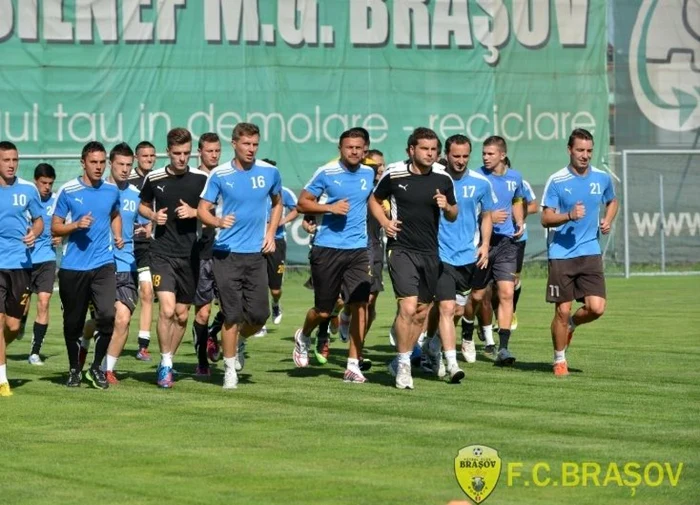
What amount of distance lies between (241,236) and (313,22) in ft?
62.5

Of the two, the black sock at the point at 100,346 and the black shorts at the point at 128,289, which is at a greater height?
the black shorts at the point at 128,289

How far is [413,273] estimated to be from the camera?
14336 mm

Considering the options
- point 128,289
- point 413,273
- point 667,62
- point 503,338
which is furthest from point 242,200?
point 667,62

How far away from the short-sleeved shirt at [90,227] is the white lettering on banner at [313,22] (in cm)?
1708

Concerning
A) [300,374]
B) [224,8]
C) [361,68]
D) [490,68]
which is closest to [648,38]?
[490,68]

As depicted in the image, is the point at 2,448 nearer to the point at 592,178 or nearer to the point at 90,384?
the point at 90,384

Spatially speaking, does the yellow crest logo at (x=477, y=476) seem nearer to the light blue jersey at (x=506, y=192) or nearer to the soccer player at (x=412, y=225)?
the soccer player at (x=412, y=225)

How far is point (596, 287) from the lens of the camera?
1549cm

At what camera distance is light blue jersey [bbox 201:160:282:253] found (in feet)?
47.2

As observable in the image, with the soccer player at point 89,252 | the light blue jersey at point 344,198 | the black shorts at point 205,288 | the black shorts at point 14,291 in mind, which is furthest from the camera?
the black shorts at point 205,288

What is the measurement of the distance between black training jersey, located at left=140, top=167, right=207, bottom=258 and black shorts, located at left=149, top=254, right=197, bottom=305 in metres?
0.06

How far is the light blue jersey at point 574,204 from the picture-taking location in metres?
15.5

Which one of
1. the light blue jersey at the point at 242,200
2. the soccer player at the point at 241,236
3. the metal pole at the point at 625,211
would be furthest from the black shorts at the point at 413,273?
the metal pole at the point at 625,211

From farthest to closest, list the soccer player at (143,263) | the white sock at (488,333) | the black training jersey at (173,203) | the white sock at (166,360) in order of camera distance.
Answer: the white sock at (488,333) → the soccer player at (143,263) → the black training jersey at (173,203) → the white sock at (166,360)
